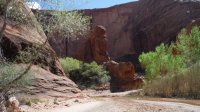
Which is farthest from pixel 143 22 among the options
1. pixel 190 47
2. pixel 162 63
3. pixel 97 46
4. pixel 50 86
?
pixel 50 86

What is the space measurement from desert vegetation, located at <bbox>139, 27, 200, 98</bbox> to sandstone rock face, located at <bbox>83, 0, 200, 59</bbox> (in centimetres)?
2539

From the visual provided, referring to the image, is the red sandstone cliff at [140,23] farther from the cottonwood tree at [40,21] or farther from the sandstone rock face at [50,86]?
the cottonwood tree at [40,21]

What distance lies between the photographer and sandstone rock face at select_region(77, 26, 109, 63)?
5841 centimetres

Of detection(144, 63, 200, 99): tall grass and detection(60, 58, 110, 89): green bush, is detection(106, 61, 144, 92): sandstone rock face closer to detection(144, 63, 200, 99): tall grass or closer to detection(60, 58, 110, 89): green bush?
detection(60, 58, 110, 89): green bush

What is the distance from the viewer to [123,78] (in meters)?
45.7

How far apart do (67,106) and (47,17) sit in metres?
6.23

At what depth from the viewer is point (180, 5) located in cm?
7056

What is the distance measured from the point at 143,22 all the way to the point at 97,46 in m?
20.8

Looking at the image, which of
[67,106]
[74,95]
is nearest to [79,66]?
[74,95]

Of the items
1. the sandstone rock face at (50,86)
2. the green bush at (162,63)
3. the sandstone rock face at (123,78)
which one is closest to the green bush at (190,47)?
the green bush at (162,63)

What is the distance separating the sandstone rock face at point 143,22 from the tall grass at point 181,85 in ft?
123

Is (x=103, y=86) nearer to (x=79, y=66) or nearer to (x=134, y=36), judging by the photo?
(x=79, y=66)

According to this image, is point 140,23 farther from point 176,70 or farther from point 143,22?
point 176,70

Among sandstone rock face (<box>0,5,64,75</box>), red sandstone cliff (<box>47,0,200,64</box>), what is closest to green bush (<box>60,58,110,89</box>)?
red sandstone cliff (<box>47,0,200,64</box>)
